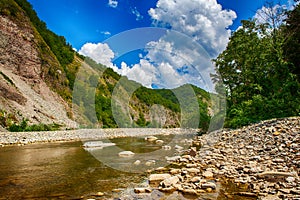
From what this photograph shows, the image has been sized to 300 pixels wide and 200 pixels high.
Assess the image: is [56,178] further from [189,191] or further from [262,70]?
[262,70]

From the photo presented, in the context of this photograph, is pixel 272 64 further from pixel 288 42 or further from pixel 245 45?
pixel 245 45

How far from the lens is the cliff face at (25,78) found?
24406 mm

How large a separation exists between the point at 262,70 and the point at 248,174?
15.7 meters

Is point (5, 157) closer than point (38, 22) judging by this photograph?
Yes

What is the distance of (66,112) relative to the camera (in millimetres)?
32625

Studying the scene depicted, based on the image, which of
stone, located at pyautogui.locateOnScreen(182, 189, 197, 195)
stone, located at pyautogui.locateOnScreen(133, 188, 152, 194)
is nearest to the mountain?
stone, located at pyautogui.locateOnScreen(133, 188, 152, 194)

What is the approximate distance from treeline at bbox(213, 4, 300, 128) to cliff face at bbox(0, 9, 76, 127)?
62.5 feet

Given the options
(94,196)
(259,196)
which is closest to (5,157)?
(94,196)

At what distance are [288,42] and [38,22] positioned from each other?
144ft

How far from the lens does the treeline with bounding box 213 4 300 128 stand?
16.7m

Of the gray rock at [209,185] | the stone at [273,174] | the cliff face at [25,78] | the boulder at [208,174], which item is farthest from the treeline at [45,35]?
the stone at [273,174]

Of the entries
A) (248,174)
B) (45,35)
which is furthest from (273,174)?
(45,35)

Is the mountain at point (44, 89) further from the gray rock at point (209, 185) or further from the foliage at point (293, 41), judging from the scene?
the gray rock at point (209, 185)

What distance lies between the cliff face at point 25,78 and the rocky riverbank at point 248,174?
1982 centimetres
